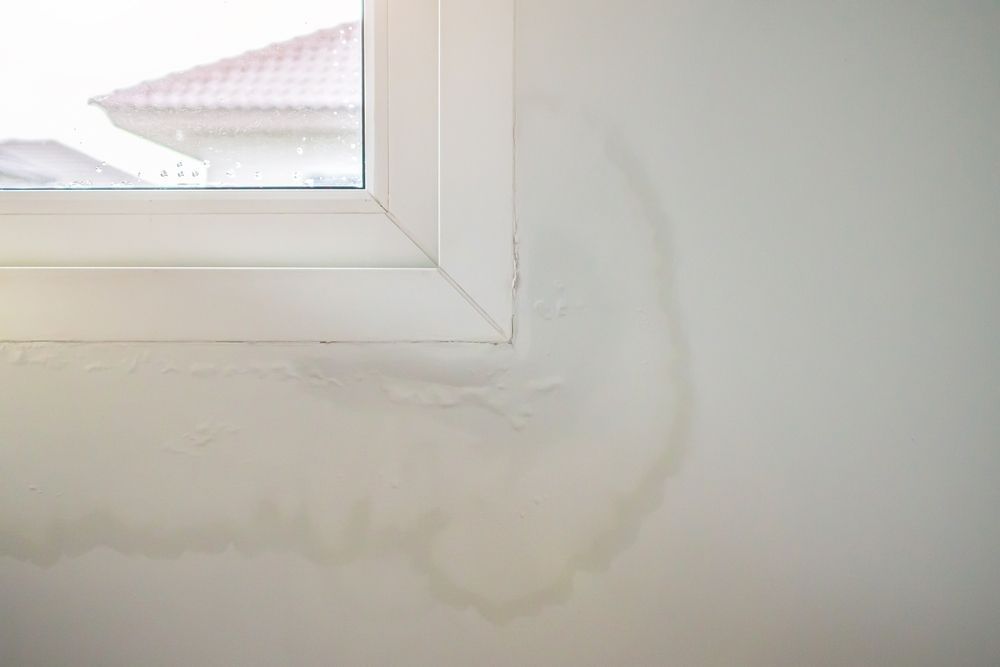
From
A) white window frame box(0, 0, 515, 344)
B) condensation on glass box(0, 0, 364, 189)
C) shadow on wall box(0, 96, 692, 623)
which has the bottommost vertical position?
shadow on wall box(0, 96, 692, 623)

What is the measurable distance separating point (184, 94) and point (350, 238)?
0.71 feet

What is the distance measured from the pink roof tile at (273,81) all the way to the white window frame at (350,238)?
0.04m

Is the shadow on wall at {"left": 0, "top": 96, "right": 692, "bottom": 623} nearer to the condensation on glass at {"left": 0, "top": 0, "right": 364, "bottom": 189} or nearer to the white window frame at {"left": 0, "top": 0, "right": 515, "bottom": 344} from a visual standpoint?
the white window frame at {"left": 0, "top": 0, "right": 515, "bottom": 344}

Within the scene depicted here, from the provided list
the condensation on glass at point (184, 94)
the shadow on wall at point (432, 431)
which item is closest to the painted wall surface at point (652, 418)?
the shadow on wall at point (432, 431)

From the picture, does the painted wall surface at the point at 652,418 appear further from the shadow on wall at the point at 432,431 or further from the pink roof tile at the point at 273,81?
the pink roof tile at the point at 273,81

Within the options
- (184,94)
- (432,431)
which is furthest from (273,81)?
(432,431)

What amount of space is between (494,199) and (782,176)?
0.24 metres

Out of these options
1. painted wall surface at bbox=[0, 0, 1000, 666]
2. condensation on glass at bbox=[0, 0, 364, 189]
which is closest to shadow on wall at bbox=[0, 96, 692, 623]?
painted wall surface at bbox=[0, 0, 1000, 666]

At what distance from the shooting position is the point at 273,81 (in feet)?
2.25

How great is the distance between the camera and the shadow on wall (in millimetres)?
624

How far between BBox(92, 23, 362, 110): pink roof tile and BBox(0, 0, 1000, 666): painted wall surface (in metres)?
0.17

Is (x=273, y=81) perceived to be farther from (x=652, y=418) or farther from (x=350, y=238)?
(x=652, y=418)

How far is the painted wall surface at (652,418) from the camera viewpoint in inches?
24.4

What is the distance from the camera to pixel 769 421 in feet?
2.05
